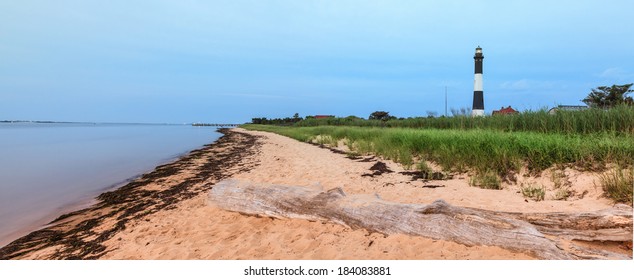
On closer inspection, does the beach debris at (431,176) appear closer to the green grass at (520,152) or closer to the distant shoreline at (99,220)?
the green grass at (520,152)

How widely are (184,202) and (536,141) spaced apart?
8.06 m

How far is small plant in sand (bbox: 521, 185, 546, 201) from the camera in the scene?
5.71 m

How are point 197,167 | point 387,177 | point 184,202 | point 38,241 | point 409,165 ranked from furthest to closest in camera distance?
point 197,167
point 409,165
point 387,177
point 184,202
point 38,241

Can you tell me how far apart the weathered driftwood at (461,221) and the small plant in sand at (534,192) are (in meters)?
2.23

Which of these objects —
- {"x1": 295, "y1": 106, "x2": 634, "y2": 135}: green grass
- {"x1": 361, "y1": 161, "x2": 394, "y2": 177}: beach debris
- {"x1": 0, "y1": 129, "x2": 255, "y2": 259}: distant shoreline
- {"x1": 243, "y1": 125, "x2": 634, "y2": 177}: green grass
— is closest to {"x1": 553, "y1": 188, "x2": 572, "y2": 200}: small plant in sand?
{"x1": 243, "y1": 125, "x2": 634, "y2": 177}: green grass

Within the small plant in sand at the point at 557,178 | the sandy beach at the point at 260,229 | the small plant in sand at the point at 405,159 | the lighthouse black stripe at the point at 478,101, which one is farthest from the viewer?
the lighthouse black stripe at the point at 478,101

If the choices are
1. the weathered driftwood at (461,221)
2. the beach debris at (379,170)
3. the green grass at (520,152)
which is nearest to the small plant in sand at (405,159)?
the green grass at (520,152)

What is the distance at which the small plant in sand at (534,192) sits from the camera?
225 inches

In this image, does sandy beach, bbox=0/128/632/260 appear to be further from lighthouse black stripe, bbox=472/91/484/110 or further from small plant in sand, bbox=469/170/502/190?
lighthouse black stripe, bbox=472/91/484/110

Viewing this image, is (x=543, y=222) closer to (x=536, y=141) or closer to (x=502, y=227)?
(x=502, y=227)

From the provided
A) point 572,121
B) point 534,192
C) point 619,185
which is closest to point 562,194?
point 534,192
